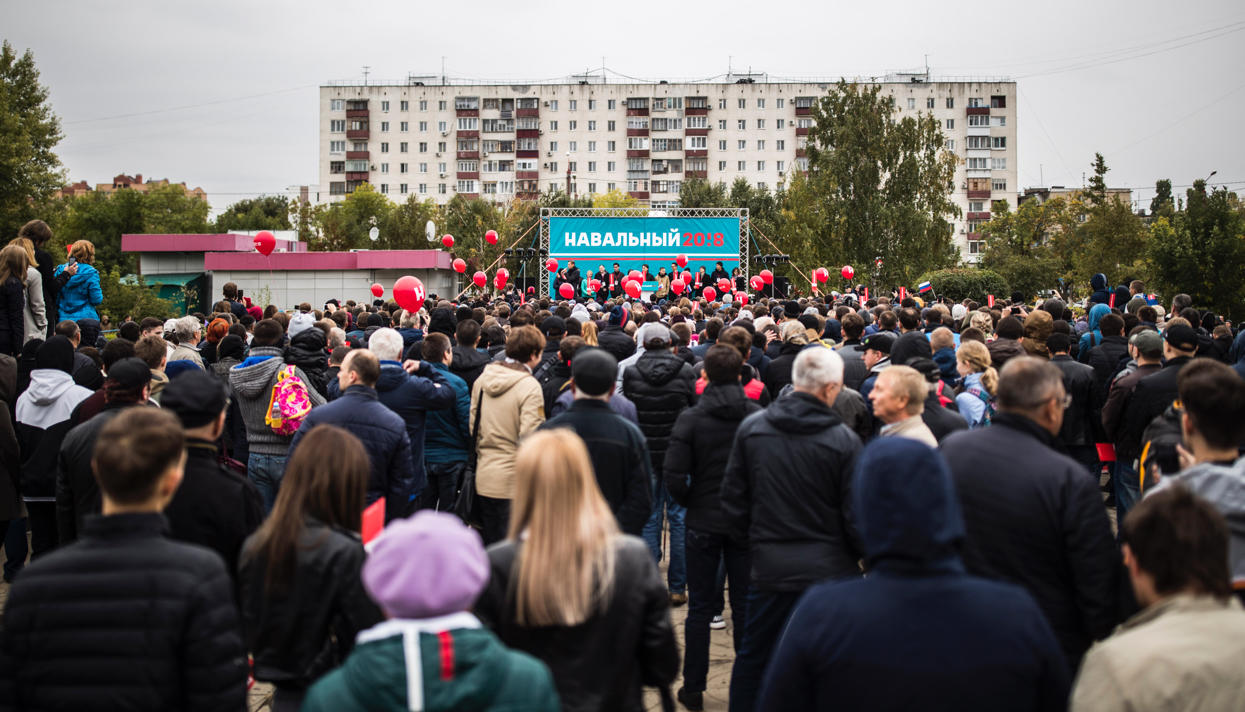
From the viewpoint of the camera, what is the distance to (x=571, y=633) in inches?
101

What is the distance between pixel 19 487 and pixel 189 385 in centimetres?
402

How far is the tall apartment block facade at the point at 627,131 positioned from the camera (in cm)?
8569

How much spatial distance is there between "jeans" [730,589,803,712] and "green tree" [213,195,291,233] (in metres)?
86.9

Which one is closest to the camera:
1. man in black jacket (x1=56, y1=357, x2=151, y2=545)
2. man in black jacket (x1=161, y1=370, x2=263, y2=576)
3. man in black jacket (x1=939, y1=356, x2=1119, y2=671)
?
man in black jacket (x1=939, y1=356, x2=1119, y2=671)

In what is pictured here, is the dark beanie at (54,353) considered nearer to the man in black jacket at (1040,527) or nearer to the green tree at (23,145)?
the man in black jacket at (1040,527)

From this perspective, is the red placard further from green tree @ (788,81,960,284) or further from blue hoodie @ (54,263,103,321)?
green tree @ (788,81,960,284)

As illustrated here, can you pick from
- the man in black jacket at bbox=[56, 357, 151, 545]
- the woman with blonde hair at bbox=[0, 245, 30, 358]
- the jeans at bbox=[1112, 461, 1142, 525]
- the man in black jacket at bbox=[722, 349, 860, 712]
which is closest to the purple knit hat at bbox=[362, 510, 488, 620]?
the man in black jacket at bbox=[722, 349, 860, 712]

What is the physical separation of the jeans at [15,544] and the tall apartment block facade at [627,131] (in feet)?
263

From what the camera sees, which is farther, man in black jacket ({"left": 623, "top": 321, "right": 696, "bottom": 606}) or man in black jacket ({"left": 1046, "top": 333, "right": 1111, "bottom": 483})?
man in black jacket ({"left": 1046, "top": 333, "right": 1111, "bottom": 483})

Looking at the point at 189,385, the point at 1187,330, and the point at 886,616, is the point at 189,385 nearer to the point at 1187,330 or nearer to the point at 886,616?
the point at 886,616

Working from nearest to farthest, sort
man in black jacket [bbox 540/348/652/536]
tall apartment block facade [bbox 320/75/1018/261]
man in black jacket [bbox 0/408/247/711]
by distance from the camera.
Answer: man in black jacket [bbox 0/408/247/711] < man in black jacket [bbox 540/348/652/536] < tall apartment block facade [bbox 320/75/1018/261]

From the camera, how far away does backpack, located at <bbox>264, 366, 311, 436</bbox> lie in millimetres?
5930

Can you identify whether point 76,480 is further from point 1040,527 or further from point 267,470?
point 1040,527

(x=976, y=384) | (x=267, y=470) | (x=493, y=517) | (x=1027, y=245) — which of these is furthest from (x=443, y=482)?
(x=1027, y=245)
